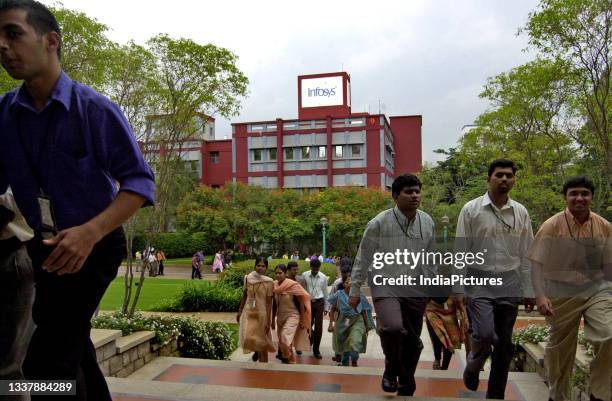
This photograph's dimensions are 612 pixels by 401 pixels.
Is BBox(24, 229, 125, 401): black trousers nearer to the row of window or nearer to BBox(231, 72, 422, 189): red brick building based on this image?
BBox(231, 72, 422, 189): red brick building

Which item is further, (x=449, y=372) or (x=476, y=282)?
(x=449, y=372)

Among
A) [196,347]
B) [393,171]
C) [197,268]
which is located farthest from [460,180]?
[196,347]

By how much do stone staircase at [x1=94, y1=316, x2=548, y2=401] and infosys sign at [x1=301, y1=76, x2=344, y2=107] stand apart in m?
44.2

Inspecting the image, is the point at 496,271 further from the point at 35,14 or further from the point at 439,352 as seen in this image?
the point at 35,14

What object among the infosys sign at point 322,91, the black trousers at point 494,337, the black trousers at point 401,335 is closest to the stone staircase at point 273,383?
the black trousers at point 401,335

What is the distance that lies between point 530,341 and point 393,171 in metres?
44.1

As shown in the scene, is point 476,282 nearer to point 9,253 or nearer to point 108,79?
point 9,253

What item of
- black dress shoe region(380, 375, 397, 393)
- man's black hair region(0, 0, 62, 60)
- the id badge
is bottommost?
black dress shoe region(380, 375, 397, 393)

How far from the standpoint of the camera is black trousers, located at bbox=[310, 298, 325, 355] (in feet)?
29.2

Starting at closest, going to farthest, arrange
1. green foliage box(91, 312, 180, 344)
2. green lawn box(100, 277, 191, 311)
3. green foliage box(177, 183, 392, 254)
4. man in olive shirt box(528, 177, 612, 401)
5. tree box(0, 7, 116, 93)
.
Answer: man in olive shirt box(528, 177, 612, 401)
green foliage box(91, 312, 180, 344)
tree box(0, 7, 116, 93)
green lawn box(100, 277, 191, 311)
green foliage box(177, 183, 392, 254)

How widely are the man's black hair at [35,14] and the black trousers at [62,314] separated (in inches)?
27.1

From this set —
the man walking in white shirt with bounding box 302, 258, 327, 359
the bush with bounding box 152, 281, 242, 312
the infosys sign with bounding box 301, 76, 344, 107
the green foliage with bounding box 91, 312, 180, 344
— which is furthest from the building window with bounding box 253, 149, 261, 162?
the green foliage with bounding box 91, 312, 180, 344

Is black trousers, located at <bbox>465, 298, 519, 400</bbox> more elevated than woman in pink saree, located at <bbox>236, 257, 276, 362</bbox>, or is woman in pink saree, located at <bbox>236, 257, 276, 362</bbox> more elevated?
black trousers, located at <bbox>465, 298, 519, 400</bbox>

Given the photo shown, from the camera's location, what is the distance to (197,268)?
26.6 metres
